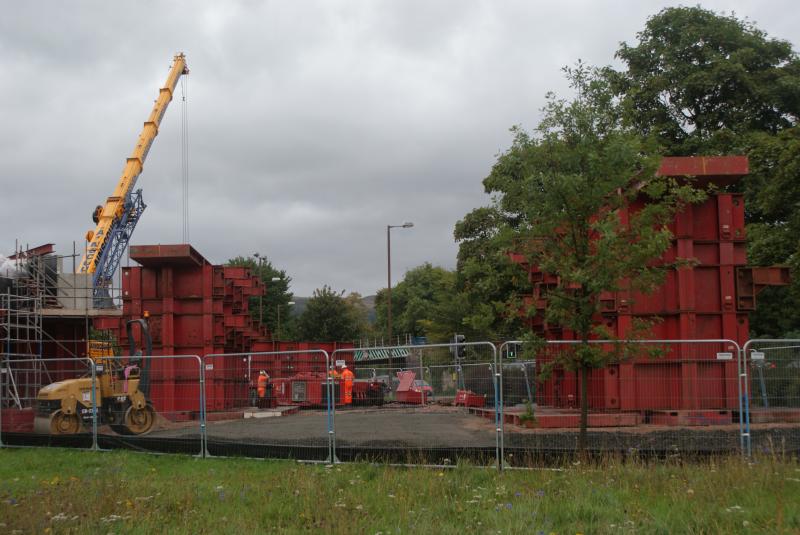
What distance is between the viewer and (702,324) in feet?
55.5

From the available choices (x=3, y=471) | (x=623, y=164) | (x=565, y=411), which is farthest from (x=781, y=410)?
(x=3, y=471)

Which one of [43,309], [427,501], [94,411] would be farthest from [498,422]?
[43,309]

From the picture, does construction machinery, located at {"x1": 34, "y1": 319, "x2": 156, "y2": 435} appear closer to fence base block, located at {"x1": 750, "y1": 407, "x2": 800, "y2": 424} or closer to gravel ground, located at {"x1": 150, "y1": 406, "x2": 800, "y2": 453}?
gravel ground, located at {"x1": 150, "y1": 406, "x2": 800, "y2": 453}

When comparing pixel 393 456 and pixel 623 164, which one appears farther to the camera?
pixel 393 456

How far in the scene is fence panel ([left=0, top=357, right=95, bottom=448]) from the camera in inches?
725

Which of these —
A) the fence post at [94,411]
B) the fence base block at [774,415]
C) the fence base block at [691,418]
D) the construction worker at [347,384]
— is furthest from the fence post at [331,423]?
the fence base block at [774,415]

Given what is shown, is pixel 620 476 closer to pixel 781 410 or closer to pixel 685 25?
pixel 781 410

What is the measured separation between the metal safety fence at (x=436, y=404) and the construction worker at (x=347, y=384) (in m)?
0.04

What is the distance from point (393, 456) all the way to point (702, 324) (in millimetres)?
7588

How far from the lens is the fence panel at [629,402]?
12.2 meters

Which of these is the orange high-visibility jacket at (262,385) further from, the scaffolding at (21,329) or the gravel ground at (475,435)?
the scaffolding at (21,329)

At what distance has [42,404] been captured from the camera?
18.6 metres

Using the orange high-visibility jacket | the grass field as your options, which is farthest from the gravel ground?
the orange high-visibility jacket

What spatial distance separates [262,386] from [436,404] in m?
4.61
